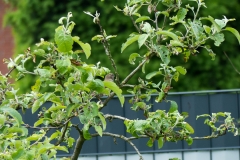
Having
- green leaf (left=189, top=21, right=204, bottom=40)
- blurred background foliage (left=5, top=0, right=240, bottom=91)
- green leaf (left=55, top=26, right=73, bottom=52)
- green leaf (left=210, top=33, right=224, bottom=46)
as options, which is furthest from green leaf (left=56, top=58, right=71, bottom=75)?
blurred background foliage (left=5, top=0, right=240, bottom=91)

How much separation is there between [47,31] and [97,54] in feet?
2.44

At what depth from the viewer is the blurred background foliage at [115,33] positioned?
696cm

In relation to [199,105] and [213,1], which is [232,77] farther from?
[199,105]

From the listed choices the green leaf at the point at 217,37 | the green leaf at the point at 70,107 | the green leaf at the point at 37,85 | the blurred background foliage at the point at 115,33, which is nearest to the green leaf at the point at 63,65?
the green leaf at the point at 70,107

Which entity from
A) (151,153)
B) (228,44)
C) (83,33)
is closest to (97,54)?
(83,33)

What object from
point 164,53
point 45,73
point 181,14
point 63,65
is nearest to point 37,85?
point 45,73

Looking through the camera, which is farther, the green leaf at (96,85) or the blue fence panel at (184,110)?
the blue fence panel at (184,110)

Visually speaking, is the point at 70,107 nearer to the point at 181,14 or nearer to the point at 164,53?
the point at 164,53

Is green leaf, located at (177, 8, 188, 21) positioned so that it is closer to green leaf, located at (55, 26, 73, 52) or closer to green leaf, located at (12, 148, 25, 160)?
green leaf, located at (55, 26, 73, 52)

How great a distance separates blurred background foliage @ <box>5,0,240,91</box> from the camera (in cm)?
696

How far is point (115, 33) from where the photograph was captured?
699 cm

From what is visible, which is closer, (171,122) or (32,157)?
(32,157)

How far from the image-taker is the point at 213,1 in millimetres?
6957

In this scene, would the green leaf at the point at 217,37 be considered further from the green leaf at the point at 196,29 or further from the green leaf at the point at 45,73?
the green leaf at the point at 45,73
